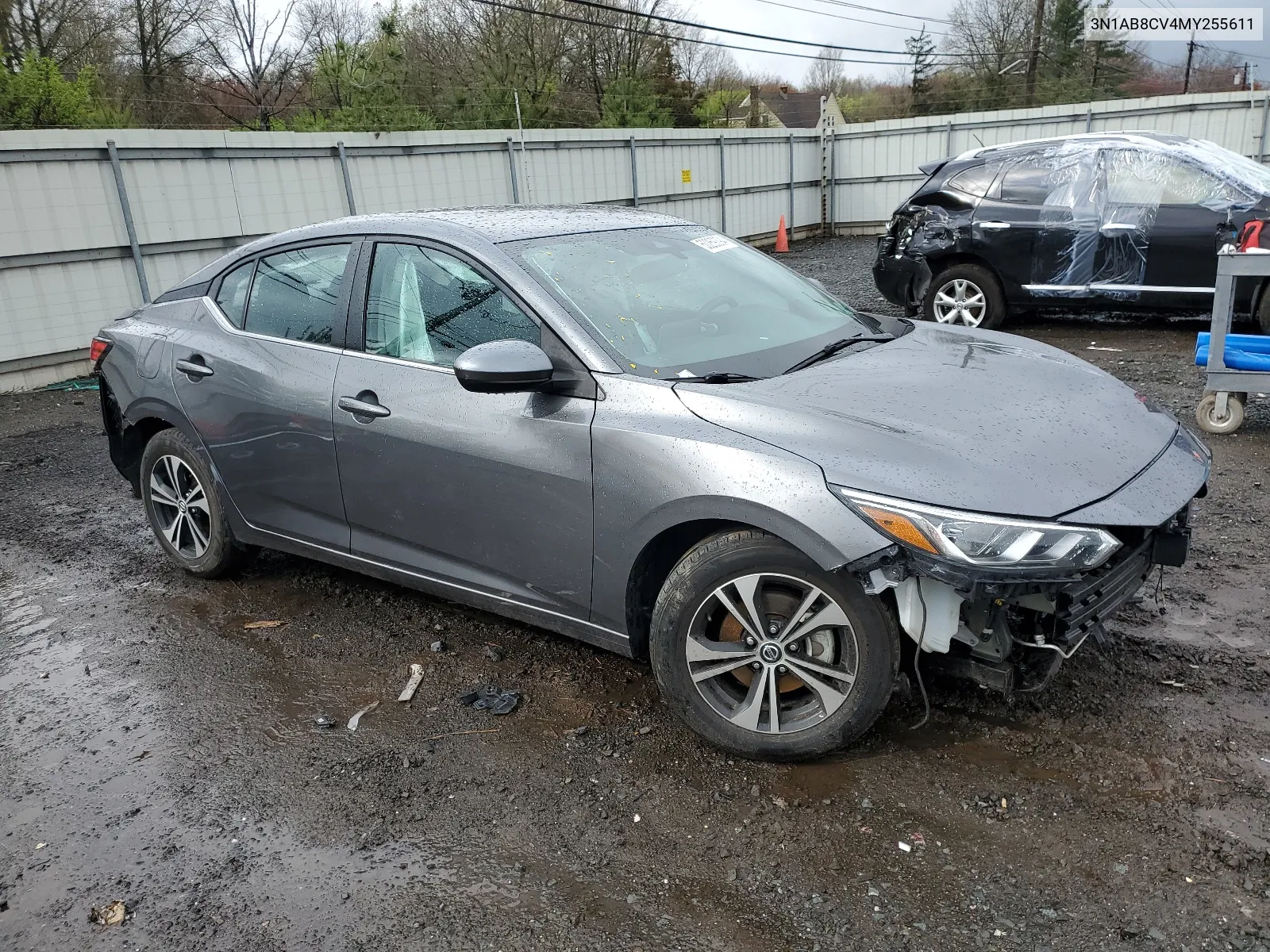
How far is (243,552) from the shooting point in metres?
4.66

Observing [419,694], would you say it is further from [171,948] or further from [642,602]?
[171,948]

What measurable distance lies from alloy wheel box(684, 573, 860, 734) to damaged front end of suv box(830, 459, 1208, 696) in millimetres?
214

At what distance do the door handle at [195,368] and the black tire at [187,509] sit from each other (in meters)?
0.34

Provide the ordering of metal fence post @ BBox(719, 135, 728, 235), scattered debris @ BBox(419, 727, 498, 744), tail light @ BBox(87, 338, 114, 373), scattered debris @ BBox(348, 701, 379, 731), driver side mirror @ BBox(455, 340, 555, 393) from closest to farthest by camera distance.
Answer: driver side mirror @ BBox(455, 340, 555, 393) < scattered debris @ BBox(419, 727, 498, 744) < scattered debris @ BBox(348, 701, 379, 731) < tail light @ BBox(87, 338, 114, 373) < metal fence post @ BBox(719, 135, 728, 235)

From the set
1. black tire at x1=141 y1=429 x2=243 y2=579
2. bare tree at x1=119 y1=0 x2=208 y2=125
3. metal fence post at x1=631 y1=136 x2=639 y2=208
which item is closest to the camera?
black tire at x1=141 y1=429 x2=243 y2=579

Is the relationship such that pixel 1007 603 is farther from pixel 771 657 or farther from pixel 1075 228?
pixel 1075 228

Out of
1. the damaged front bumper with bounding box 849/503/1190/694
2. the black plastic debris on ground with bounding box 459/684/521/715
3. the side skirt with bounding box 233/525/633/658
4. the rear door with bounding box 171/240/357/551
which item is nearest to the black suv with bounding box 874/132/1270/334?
the damaged front bumper with bounding box 849/503/1190/694

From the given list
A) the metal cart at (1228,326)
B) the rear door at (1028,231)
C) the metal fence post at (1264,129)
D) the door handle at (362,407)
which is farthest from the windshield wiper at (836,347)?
the metal fence post at (1264,129)

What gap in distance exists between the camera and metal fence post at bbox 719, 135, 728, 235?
18156 mm

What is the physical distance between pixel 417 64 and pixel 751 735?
91.4ft

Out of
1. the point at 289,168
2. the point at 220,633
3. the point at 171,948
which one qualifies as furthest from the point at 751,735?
the point at 289,168

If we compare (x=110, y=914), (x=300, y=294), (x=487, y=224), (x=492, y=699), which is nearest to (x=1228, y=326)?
(x=487, y=224)

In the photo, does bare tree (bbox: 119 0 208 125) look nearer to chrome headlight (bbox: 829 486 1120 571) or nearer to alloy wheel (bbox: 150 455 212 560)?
alloy wheel (bbox: 150 455 212 560)

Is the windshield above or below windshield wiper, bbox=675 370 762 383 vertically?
above
